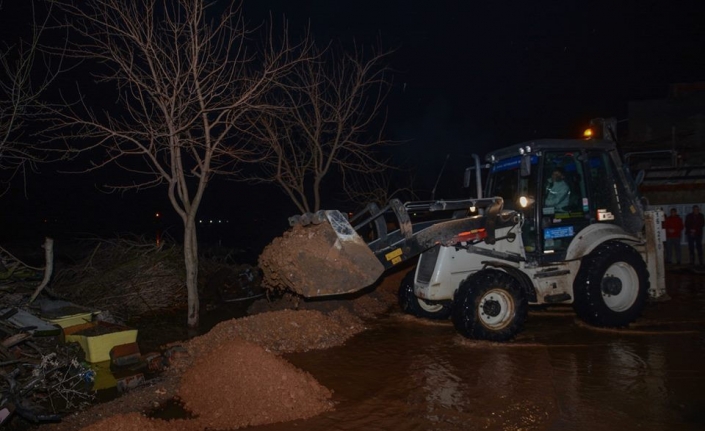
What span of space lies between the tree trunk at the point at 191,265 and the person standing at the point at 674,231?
41.4 ft

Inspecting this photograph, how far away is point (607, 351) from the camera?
24.4 ft

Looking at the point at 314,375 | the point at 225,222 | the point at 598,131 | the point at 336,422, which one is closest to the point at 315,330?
the point at 314,375

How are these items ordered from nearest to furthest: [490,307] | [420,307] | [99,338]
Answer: [99,338] → [490,307] → [420,307]

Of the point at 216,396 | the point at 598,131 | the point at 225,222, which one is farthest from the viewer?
the point at 225,222

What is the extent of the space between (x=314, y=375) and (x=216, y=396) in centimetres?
147

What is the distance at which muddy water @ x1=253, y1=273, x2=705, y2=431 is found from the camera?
5.27m

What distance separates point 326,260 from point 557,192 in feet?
14.1

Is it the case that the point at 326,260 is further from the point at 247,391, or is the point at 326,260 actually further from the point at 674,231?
the point at 674,231

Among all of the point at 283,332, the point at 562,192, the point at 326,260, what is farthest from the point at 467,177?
the point at 283,332

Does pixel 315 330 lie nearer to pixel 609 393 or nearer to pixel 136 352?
pixel 136 352

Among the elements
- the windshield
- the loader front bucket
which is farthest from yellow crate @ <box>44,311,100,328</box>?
the windshield

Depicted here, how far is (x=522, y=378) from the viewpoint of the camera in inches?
253

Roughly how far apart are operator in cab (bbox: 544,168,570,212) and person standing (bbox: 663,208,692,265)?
7885mm

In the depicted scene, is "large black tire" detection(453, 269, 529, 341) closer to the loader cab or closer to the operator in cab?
the loader cab
